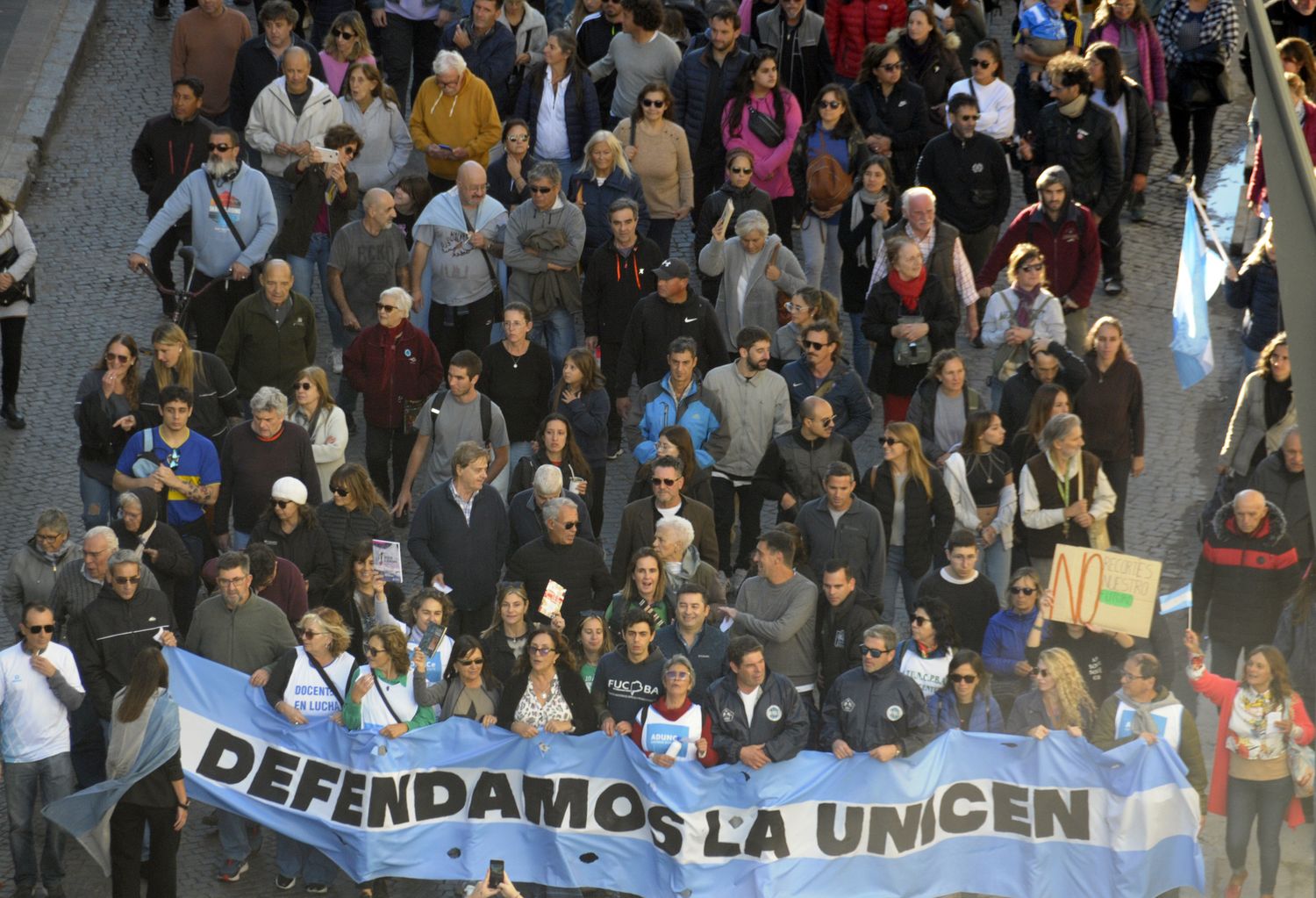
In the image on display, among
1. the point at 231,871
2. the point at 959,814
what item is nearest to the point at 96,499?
the point at 231,871

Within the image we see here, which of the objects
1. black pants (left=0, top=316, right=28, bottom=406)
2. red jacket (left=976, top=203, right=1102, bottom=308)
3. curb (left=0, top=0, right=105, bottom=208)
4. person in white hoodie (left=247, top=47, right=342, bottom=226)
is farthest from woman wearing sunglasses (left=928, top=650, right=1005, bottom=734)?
curb (left=0, top=0, right=105, bottom=208)

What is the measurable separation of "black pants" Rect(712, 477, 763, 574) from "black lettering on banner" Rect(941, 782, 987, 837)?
2.82 m

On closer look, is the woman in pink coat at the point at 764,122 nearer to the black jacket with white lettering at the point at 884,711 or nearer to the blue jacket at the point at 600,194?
the blue jacket at the point at 600,194

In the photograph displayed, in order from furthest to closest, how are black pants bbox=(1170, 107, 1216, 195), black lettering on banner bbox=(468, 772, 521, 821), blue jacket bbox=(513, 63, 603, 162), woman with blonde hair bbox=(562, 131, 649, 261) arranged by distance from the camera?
black pants bbox=(1170, 107, 1216, 195) < blue jacket bbox=(513, 63, 603, 162) < woman with blonde hair bbox=(562, 131, 649, 261) < black lettering on banner bbox=(468, 772, 521, 821)

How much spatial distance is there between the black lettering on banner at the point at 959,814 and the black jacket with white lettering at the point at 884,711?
10.6 inches

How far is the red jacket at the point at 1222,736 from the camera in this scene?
9.45m

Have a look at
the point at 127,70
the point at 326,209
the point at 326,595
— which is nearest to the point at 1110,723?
the point at 326,595

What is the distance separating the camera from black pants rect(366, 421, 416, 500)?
12320 millimetres

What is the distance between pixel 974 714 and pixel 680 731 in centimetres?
143

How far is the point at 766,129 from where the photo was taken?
1406 cm

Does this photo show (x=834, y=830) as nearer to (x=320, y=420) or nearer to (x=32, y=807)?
(x=32, y=807)

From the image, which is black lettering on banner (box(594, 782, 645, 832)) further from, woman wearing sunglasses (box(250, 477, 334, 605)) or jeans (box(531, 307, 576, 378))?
jeans (box(531, 307, 576, 378))

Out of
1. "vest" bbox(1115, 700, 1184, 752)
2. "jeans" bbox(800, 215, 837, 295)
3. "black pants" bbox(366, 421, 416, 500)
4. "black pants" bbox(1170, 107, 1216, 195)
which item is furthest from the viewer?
"black pants" bbox(1170, 107, 1216, 195)

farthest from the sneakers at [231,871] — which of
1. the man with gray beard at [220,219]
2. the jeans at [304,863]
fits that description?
the man with gray beard at [220,219]
